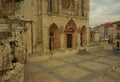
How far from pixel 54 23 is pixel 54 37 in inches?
90.3

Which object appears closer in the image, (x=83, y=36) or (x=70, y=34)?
(x=70, y=34)

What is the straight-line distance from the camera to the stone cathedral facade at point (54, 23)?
16016 millimetres

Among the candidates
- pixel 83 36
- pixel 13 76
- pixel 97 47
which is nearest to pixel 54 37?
pixel 83 36

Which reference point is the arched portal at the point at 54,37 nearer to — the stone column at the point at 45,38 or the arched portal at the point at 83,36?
the stone column at the point at 45,38

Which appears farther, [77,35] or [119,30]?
[119,30]

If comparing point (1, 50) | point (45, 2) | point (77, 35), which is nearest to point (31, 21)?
point (45, 2)

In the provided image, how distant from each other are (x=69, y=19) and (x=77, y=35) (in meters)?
3.26

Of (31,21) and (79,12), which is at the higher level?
(79,12)

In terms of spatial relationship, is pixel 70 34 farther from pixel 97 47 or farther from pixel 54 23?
pixel 97 47

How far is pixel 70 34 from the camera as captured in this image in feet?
69.0

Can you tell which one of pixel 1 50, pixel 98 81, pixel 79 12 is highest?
pixel 79 12

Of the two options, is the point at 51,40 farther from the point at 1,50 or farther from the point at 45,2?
the point at 1,50

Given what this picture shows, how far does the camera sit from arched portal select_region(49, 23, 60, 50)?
18.5m

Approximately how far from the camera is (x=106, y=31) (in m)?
50.4
